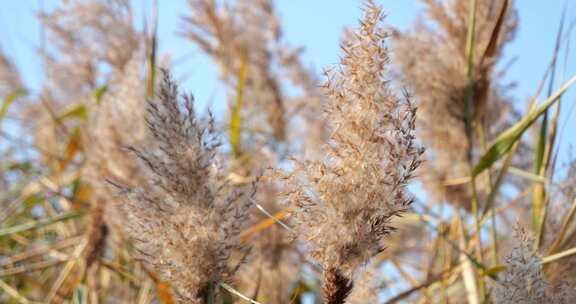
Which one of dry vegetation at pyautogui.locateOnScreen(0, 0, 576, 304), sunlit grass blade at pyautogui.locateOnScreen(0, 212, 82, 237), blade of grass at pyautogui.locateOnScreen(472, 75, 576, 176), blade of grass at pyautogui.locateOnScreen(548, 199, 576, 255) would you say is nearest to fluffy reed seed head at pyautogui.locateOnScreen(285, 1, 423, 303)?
dry vegetation at pyautogui.locateOnScreen(0, 0, 576, 304)

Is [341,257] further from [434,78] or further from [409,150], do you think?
[434,78]

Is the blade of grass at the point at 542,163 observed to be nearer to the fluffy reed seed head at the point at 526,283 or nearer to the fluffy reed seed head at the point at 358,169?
the fluffy reed seed head at the point at 526,283

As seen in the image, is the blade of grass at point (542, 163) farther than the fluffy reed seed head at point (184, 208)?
Yes

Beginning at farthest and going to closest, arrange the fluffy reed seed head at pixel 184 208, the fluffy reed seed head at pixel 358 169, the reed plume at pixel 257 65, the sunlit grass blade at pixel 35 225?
1. the reed plume at pixel 257 65
2. the sunlit grass blade at pixel 35 225
3. the fluffy reed seed head at pixel 184 208
4. the fluffy reed seed head at pixel 358 169

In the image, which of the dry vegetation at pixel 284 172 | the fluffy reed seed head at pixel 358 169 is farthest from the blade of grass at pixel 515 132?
the fluffy reed seed head at pixel 358 169

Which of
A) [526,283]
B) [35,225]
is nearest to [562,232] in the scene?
[526,283]

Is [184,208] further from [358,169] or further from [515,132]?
[515,132]

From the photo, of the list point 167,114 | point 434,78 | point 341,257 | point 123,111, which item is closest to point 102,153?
point 123,111

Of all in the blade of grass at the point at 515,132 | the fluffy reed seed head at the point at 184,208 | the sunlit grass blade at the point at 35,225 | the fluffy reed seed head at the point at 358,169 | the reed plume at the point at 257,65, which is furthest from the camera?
the reed plume at the point at 257,65
